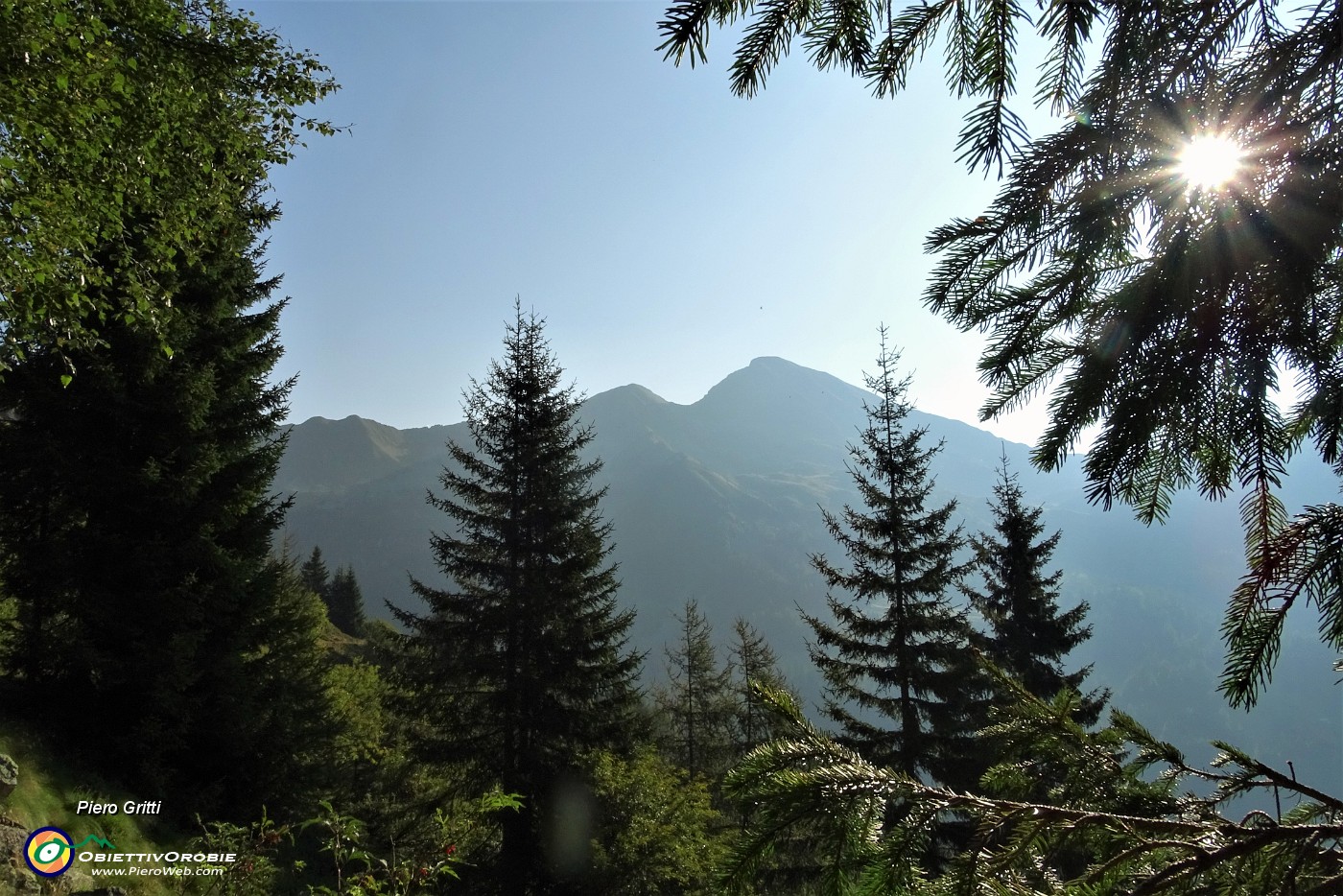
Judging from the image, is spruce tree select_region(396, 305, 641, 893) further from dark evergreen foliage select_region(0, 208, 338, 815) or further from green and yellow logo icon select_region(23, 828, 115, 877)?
green and yellow logo icon select_region(23, 828, 115, 877)

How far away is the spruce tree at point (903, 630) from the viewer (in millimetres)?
12891

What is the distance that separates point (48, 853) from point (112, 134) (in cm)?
663

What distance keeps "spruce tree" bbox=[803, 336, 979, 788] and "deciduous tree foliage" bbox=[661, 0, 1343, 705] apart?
11568 millimetres

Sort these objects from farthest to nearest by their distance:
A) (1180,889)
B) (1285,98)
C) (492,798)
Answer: (492,798) < (1285,98) < (1180,889)

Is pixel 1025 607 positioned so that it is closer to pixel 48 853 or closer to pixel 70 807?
pixel 48 853

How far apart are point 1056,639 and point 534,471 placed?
1459 centimetres

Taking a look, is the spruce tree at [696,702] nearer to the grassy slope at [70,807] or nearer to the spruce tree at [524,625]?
the spruce tree at [524,625]

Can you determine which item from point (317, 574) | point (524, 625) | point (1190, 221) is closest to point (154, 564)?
point (524, 625)

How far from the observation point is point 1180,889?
4.05 feet

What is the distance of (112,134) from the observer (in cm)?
466

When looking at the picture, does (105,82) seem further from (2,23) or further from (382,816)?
(382,816)

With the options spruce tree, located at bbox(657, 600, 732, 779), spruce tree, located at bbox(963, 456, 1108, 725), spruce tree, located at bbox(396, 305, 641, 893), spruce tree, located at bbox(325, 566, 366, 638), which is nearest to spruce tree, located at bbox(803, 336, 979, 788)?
spruce tree, located at bbox(963, 456, 1108, 725)

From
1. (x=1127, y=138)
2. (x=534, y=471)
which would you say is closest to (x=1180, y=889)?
(x=1127, y=138)

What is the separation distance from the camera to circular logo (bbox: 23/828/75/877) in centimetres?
549
